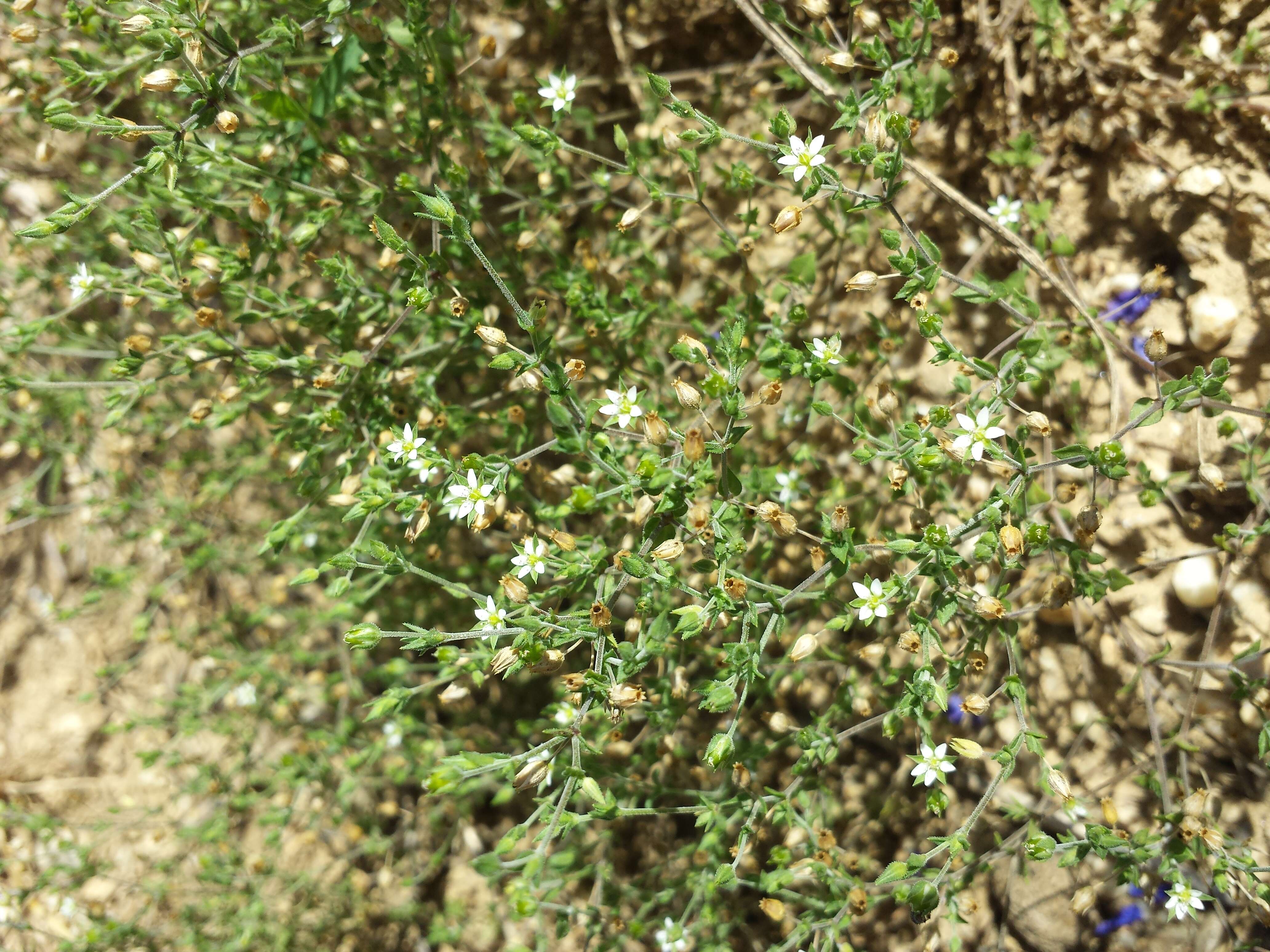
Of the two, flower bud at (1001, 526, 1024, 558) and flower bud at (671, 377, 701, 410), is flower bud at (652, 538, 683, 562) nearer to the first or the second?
flower bud at (671, 377, 701, 410)

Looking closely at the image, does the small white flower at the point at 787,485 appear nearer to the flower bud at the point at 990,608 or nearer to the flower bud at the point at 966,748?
the flower bud at the point at 990,608

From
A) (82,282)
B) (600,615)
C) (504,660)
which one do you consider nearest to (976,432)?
(600,615)

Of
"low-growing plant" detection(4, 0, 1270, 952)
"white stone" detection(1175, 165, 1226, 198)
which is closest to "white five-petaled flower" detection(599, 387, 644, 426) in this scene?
"low-growing plant" detection(4, 0, 1270, 952)

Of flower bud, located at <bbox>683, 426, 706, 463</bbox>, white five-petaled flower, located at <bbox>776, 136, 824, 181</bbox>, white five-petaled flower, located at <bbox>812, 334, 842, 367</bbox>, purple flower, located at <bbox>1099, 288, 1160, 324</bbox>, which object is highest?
white five-petaled flower, located at <bbox>776, 136, 824, 181</bbox>

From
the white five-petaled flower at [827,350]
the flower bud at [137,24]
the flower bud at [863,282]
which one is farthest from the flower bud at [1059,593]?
the flower bud at [137,24]

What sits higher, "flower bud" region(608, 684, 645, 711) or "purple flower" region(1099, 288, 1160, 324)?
"purple flower" region(1099, 288, 1160, 324)

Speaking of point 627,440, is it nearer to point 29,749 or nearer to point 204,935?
point 204,935

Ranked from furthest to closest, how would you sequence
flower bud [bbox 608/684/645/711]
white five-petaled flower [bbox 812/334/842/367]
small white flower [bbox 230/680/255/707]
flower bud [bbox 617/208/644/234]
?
small white flower [bbox 230/680/255/707]
flower bud [bbox 617/208/644/234]
white five-petaled flower [bbox 812/334/842/367]
flower bud [bbox 608/684/645/711]

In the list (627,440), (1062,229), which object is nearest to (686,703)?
(627,440)
